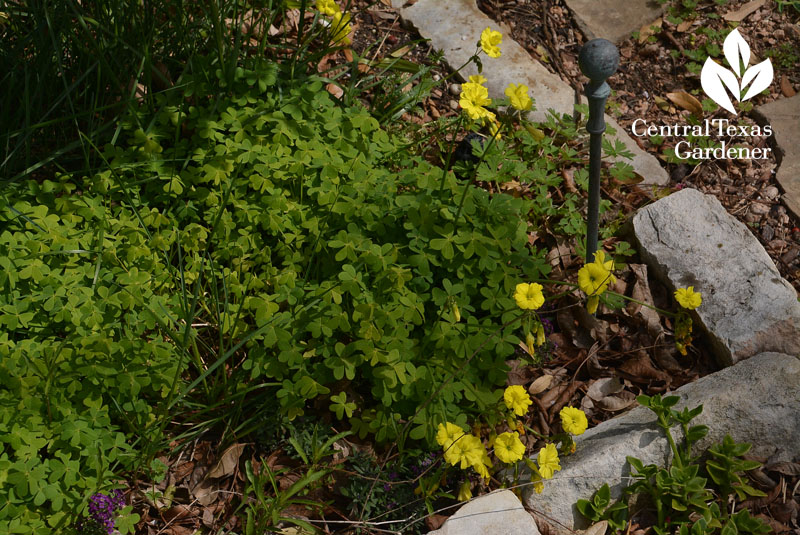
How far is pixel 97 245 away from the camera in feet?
9.30

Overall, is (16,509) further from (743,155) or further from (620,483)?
(743,155)

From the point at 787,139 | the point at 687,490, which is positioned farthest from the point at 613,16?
the point at 687,490

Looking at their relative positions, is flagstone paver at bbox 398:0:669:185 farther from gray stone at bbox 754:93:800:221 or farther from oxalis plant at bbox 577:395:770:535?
oxalis plant at bbox 577:395:770:535

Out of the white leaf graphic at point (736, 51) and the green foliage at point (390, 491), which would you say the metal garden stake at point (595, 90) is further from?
the white leaf graphic at point (736, 51)

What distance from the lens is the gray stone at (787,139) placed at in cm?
367

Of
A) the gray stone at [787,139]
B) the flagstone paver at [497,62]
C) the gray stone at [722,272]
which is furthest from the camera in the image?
the flagstone paver at [497,62]

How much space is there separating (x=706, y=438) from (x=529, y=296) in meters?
0.85

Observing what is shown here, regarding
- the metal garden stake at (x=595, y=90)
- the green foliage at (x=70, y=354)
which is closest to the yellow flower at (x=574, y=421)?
the metal garden stake at (x=595, y=90)

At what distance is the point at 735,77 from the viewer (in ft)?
13.8

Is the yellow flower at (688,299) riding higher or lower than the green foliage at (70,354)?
higher

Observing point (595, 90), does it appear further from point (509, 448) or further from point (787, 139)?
point (787, 139)

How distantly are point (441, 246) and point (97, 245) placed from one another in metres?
1.30

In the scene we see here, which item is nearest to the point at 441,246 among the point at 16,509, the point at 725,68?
the point at 16,509

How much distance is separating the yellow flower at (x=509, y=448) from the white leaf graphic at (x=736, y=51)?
2850 millimetres
